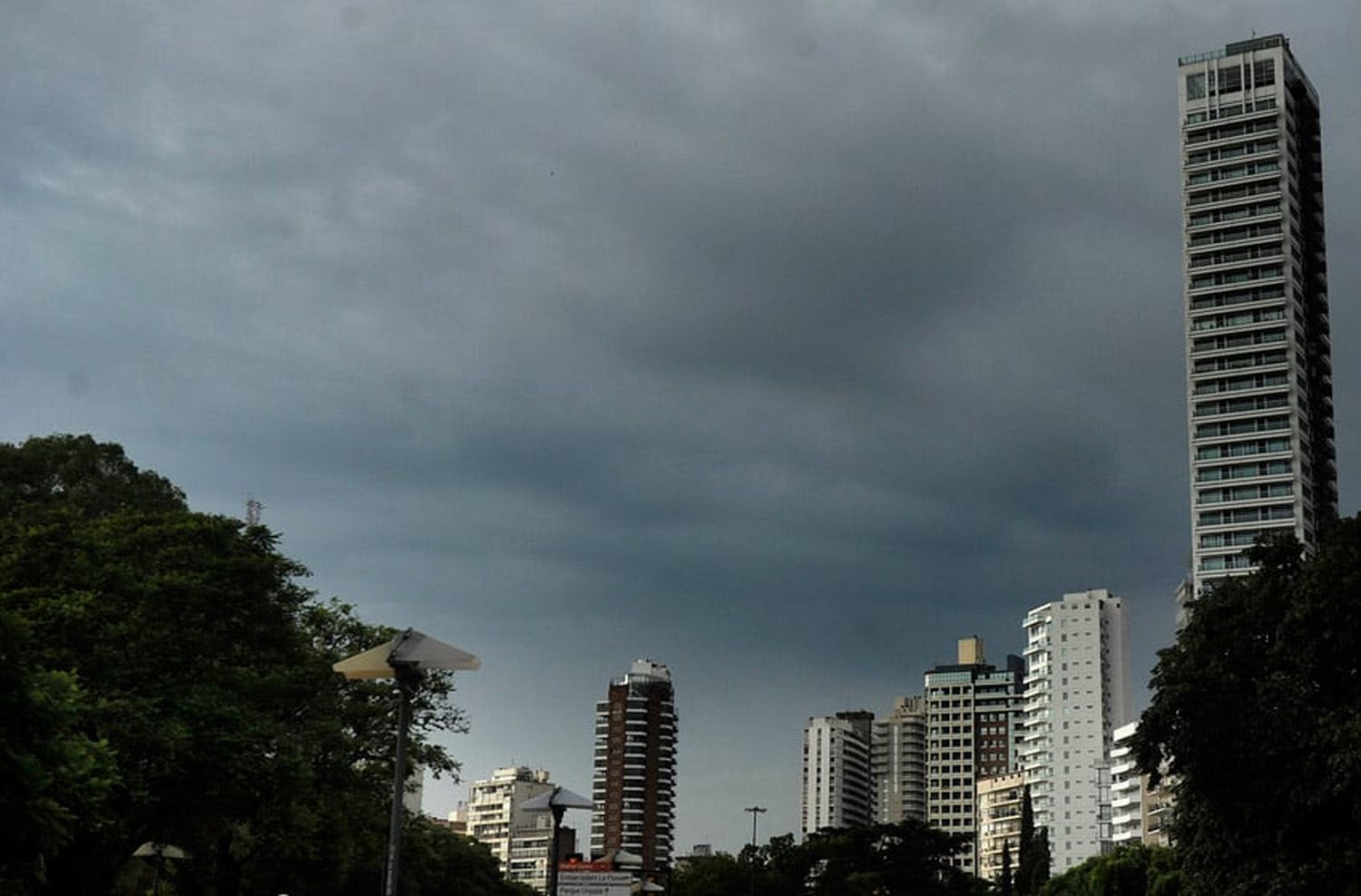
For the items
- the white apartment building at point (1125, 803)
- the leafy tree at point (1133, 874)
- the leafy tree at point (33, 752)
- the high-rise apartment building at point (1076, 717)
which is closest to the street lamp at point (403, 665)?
the leafy tree at point (33, 752)

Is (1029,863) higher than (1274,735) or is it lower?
lower

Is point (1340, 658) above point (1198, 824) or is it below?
A: above

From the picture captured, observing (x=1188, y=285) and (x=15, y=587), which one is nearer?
(x=15, y=587)

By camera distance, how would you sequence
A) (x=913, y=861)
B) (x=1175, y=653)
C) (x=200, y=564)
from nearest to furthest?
(x=200, y=564)
(x=1175, y=653)
(x=913, y=861)

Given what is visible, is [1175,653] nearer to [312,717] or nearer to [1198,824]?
[1198,824]

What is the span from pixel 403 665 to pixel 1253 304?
460 feet

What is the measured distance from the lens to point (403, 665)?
16.0m

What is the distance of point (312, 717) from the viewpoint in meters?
38.7

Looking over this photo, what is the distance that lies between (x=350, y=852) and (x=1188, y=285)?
122 metres

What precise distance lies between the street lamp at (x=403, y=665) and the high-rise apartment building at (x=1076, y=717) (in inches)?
7074

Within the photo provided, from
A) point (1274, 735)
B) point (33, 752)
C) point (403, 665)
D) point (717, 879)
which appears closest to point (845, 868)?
point (717, 879)

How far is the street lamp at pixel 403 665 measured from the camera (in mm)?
A: 15711

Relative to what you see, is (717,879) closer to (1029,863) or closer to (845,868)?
(845,868)

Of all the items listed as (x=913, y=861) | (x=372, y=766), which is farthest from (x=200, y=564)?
(x=913, y=861)
